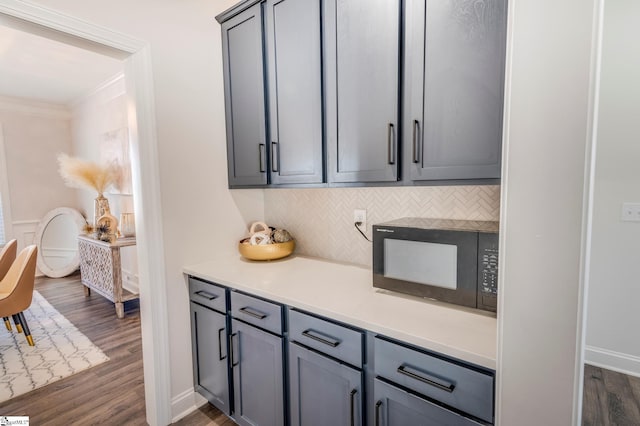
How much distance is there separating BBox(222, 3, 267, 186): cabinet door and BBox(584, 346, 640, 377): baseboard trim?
164cm

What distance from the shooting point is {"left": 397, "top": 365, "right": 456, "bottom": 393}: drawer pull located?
93cm

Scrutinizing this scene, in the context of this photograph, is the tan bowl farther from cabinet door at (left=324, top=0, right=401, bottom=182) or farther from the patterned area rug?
the patterned area rug

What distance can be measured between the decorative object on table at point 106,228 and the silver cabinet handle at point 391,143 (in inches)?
134

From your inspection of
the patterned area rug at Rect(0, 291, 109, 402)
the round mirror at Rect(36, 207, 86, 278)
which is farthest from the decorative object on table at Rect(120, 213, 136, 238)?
the round mirror at Rect(36, 207, 86, 278)

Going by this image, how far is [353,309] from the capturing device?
3.93 ft

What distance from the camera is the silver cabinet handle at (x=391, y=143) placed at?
1286 millimetres

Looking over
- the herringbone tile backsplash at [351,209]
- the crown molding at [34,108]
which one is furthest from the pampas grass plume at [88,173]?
the herringbone tile backsplash at [351,209]

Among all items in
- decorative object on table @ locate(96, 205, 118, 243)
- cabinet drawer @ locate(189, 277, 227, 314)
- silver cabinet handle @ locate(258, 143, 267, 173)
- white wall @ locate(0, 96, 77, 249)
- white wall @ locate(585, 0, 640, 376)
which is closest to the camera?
white wall @ locate(585, 0, 640, 376)

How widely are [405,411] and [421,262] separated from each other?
531 millimetres

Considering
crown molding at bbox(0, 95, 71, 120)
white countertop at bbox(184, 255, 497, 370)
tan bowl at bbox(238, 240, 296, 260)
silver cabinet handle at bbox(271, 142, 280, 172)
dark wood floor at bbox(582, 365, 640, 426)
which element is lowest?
dark wood floor at bbox(582, 365, 640, 426)

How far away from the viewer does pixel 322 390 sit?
126 cm

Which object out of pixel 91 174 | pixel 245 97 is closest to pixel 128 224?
pixel 91 174

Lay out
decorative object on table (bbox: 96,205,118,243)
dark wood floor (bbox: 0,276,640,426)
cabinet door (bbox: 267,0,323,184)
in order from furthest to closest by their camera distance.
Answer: decorative object on table (bbox: 96,205,118,243) < cabinet door (bbox: 267,0,323,184) < dark wood floor (bbox: 0,276,640,426)

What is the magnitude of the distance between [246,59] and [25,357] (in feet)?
9.77
